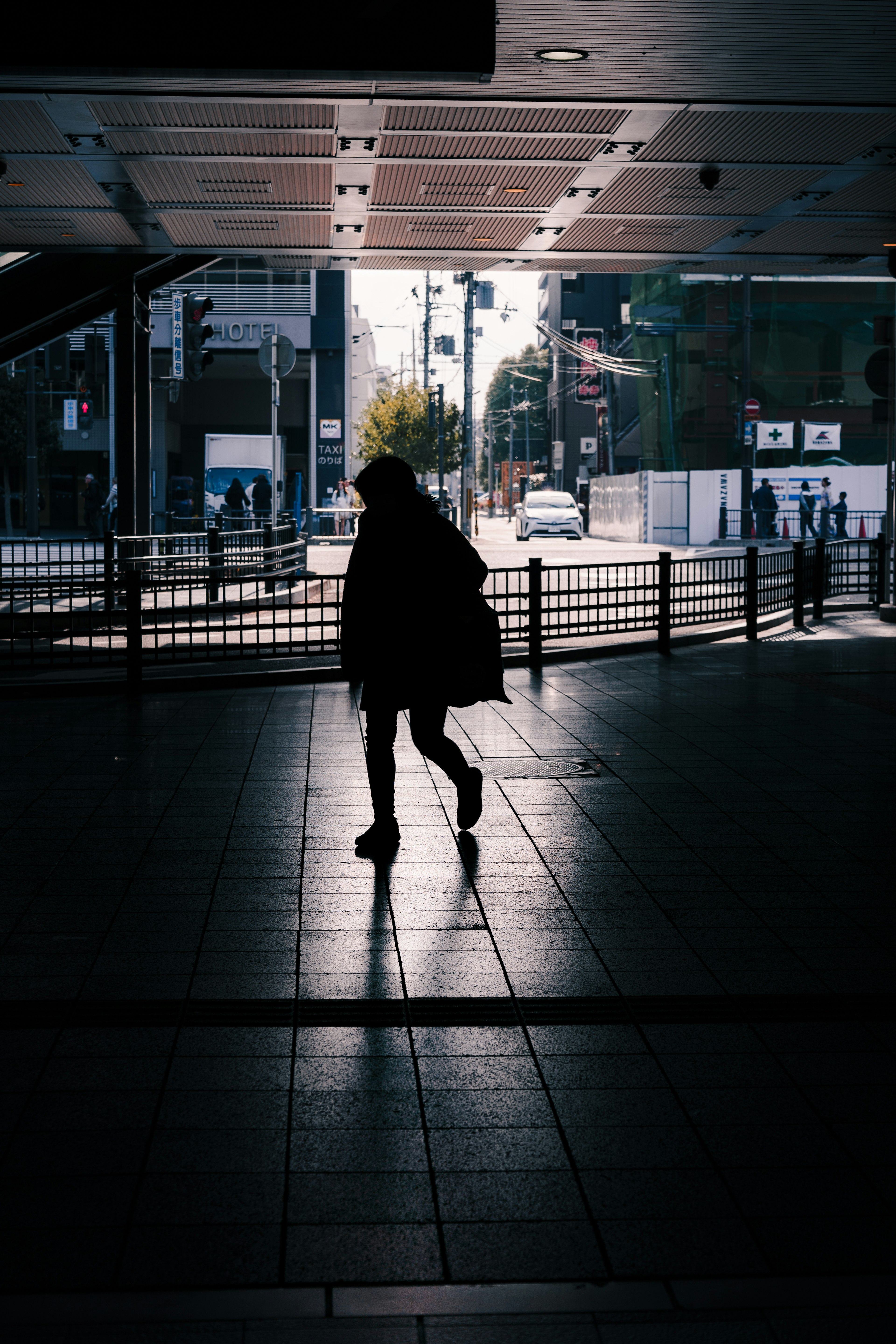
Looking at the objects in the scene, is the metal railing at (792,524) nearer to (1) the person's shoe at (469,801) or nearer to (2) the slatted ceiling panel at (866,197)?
(2) the slatted ceiling panel at (866,197)

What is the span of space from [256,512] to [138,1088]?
101 ft

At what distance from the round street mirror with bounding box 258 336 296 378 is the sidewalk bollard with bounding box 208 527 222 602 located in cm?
656

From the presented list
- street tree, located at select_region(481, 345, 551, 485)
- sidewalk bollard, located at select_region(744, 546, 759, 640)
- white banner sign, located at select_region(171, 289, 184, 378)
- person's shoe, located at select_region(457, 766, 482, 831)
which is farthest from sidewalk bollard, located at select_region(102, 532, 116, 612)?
street tree, located at select_region(481, 345, 551, 485)

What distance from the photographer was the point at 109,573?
16578 millimetres

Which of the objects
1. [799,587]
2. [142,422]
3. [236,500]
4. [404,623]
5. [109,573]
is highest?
[142,422]

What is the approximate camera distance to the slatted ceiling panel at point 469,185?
481 inches

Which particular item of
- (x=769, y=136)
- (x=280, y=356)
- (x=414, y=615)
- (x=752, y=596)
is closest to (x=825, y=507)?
(x=280, y=356)

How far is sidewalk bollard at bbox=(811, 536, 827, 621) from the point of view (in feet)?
63.8

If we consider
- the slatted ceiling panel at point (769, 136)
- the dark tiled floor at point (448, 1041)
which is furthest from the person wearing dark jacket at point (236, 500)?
the dark tiled floor at point (448, 1041)

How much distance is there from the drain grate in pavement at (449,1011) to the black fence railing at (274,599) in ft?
20.5

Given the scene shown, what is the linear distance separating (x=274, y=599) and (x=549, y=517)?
1333 inches

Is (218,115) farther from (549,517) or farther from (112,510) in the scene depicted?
(549,517)

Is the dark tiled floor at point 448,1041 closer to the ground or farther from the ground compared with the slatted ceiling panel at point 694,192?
closer to the ground

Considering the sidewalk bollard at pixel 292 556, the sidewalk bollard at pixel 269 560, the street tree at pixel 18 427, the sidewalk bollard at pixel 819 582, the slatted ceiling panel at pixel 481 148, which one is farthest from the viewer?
the street tree at pixel 18 427
